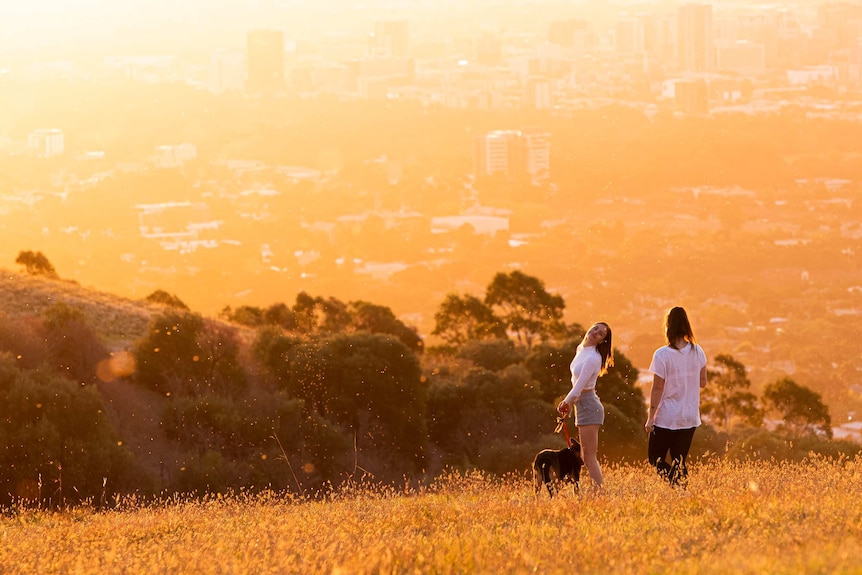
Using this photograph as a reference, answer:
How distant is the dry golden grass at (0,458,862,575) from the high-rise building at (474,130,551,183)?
396ft

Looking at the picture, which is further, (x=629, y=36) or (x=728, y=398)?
(x=629, y=36)

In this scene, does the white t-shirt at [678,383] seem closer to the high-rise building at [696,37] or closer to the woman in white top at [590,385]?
the woman in white top at [590,385]

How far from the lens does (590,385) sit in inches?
304

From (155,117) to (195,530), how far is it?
134m

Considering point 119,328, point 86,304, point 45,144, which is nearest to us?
point 119,328

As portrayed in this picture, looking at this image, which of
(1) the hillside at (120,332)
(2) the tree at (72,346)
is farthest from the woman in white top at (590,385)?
(2) the tree at (72,346)

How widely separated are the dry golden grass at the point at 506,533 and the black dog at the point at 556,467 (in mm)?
191

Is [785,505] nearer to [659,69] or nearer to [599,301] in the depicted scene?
[599,301]

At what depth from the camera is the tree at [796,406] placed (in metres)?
32.8

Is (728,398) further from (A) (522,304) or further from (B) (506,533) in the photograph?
(B) (506,533)

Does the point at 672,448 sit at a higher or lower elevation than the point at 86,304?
higher

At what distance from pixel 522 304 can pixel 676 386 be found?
3039 centimetres

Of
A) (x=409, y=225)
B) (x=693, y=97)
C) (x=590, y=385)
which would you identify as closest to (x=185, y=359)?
(x=590, y=385)

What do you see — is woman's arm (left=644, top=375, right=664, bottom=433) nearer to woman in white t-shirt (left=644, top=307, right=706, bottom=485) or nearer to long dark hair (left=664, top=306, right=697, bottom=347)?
woman in white t-shirt (left=644, top=307, right=706, bottom=485)
